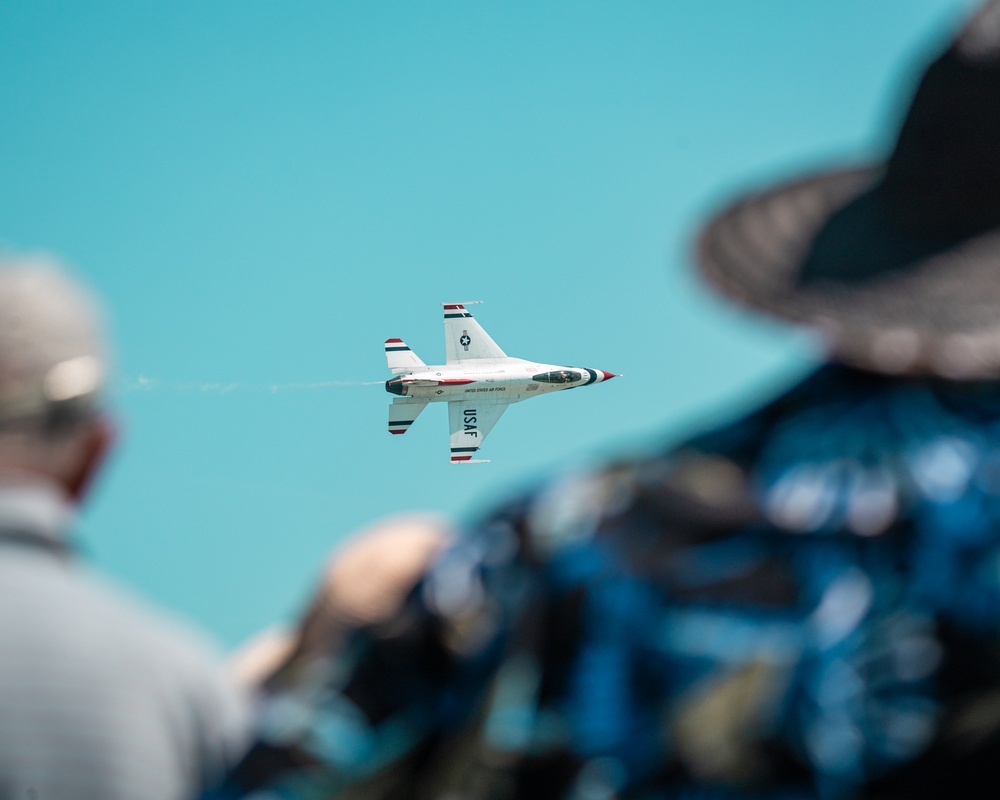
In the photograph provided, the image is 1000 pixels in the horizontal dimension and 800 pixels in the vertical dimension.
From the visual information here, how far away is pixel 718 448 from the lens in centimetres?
205

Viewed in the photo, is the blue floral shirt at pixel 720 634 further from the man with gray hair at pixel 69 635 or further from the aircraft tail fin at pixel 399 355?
the aircraft tail fin at pixel 399 355

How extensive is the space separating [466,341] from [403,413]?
5265mm

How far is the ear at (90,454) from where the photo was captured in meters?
2.56

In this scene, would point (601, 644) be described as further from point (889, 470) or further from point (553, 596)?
point (889, 470)

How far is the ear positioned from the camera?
256cm

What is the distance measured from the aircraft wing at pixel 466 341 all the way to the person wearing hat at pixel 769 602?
50572 millimetres

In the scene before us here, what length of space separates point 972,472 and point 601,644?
Result: 0.66m

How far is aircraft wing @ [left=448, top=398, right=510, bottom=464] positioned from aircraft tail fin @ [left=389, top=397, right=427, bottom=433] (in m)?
2.77

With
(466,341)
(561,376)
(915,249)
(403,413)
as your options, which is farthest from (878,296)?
(466,341)

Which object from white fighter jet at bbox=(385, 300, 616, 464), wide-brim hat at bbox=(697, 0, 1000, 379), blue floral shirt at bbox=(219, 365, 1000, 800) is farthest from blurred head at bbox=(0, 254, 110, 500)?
white fighter jet at bbox=(385, 300, 616, 464)

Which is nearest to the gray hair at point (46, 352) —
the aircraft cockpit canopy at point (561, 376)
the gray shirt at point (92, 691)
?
the gray shirt at point (92, 691)

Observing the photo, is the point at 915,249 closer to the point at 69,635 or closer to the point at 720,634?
the point at 720,634

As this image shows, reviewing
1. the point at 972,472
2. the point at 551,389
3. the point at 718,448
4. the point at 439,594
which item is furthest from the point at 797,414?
the point at 551,389

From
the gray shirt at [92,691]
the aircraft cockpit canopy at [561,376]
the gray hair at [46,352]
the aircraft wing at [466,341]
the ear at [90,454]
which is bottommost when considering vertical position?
the gray shirt at [92,691]
